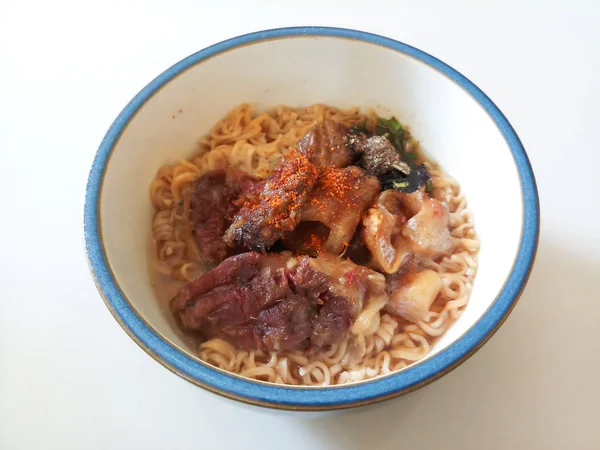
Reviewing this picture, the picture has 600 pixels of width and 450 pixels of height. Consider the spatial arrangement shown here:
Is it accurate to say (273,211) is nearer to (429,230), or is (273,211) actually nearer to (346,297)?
(346,297)

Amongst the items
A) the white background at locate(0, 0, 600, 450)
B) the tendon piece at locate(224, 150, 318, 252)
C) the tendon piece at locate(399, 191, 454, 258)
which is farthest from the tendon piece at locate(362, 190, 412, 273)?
the white background at locate(0, 0, 600, 450)

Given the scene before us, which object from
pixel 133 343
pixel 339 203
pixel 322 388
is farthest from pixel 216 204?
pixel 322 388

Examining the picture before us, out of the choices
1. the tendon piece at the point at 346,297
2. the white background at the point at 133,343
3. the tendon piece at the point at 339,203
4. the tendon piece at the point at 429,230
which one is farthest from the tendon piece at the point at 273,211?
the white background at the point at 133,343

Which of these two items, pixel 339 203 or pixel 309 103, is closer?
pixel 339 203

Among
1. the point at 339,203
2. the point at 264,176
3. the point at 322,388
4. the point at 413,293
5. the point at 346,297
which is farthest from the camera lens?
the point at 264,176

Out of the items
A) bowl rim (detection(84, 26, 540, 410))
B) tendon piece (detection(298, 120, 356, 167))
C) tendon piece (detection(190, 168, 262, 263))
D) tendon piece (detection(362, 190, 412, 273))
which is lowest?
bowl rim (detection(84, 26, 540, 410))

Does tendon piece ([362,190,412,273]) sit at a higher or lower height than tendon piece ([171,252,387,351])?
higher

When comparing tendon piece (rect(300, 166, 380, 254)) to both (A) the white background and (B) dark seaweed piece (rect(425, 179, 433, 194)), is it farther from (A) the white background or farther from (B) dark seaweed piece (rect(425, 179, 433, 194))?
(A) the white background

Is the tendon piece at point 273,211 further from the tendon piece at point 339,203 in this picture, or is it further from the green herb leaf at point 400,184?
the green herb leaf at point 400,184
